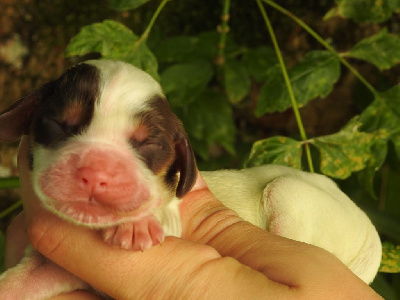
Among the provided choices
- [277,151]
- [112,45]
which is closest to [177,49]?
[112,45]

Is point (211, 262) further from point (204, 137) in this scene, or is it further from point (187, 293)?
point (204, 137)

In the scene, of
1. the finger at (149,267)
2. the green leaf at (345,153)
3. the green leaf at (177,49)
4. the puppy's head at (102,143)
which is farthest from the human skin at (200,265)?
the green leaf at (177,49)

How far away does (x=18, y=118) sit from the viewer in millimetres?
1605

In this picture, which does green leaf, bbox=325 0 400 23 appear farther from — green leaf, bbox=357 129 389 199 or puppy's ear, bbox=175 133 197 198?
puppy's ear, bbox=175 133 197 198

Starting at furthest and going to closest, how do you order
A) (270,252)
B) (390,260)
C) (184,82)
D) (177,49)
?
(177,49) → (184,82) → (390,260) → (270,252)

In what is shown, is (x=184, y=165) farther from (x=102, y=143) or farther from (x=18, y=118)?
(x=18, y=118)

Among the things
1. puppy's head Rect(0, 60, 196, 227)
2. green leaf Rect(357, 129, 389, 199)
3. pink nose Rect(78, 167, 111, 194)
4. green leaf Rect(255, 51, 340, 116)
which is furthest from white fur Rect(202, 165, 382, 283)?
pink nose Rect(78, 167, 111, 194)

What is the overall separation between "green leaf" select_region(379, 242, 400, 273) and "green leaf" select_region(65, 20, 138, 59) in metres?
1.42

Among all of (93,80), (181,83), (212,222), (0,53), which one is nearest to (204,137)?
(181,83)

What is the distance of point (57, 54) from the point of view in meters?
→ 3.87

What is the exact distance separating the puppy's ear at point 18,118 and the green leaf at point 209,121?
1394mm

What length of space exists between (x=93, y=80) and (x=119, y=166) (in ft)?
1.02

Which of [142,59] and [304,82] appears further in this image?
[304,82]

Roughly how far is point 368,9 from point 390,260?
1.13 m
